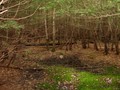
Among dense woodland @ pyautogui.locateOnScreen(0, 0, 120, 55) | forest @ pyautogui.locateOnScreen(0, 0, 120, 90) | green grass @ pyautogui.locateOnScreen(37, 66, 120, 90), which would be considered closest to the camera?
forest @ pyautogui.locateOnScreen(0, 0, 120, 90)

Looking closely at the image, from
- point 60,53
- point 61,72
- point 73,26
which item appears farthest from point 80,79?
point 73,26

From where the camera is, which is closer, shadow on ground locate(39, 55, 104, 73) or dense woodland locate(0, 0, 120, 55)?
dense woodland locate(0, 0, 120, 55)

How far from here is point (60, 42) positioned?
960 inches

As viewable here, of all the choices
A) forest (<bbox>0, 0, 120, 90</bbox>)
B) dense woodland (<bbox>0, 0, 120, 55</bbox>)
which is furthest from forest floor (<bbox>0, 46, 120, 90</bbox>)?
dense woodland (<bbox>0, 0, 120, 55</bbox>)

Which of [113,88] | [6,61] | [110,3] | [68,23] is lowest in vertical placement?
[113,88]

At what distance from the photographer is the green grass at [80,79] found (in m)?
15.2

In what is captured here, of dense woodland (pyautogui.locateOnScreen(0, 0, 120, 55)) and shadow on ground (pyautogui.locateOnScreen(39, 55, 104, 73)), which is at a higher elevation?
dense woodland (pyautogui.locateOnScreen(0, 0, 120, 55))

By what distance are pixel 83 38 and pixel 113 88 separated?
32.5 ft

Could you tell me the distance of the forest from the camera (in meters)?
13.2

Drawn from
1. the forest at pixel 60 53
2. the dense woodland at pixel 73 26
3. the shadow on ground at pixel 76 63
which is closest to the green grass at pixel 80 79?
the forest at pixel 60 53

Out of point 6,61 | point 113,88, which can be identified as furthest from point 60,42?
point 113,88

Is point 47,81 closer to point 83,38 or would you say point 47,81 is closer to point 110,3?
point 110,3

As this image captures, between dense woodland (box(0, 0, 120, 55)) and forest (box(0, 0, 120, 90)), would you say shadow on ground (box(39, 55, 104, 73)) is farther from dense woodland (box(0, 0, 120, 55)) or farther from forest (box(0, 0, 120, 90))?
dense woodland (box(0, 0, 120, 55))

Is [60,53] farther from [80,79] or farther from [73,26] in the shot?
[80,79]
